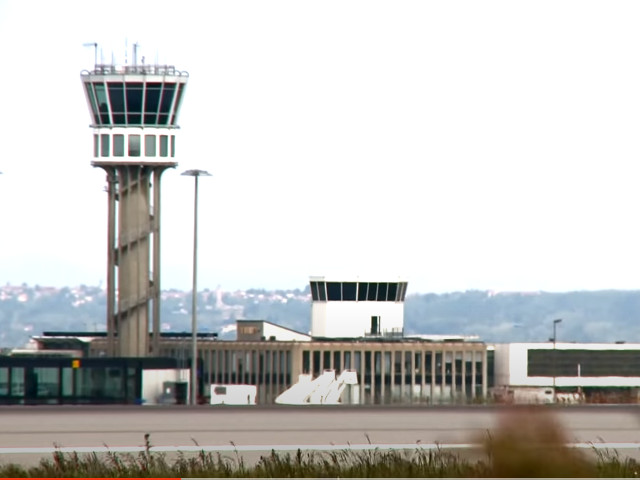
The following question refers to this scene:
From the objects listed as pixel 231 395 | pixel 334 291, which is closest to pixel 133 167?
pixel 231 395

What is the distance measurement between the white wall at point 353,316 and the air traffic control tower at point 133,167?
46.8 metres

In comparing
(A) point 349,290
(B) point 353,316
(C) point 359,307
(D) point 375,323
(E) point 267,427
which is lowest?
(E) point 267,427

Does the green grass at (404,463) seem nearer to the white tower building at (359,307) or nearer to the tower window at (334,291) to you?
the white tower building at (359,307)

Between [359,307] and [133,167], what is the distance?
169 feet

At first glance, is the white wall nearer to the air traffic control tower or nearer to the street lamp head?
the air traffic control tower

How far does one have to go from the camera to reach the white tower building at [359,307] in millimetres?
166125

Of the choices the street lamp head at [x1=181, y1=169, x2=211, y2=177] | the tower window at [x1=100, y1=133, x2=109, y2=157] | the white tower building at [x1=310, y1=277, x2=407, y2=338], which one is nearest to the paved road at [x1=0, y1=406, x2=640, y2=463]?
the street lamp head at [x1=181, y1=169, x2=211, y2=177]

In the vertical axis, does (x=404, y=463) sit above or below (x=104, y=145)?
below

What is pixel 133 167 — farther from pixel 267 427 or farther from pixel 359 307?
pixel 267 427

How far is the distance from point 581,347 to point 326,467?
124m

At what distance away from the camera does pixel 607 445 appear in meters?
40.6

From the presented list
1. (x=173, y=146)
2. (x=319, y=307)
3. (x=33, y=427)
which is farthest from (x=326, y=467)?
(x=319, y=307)

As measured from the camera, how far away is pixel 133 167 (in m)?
120

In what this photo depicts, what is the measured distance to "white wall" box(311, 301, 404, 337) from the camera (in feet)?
545
